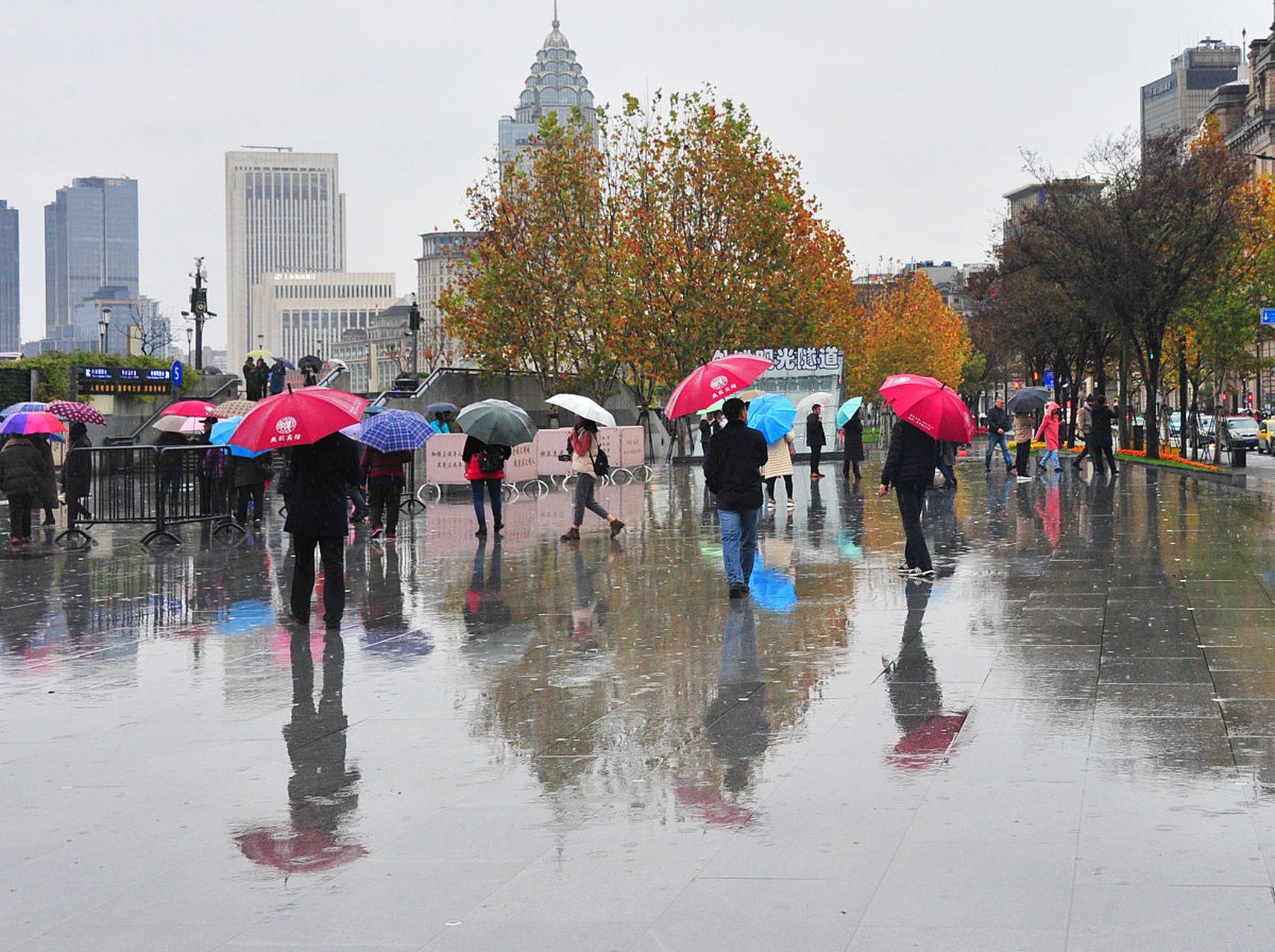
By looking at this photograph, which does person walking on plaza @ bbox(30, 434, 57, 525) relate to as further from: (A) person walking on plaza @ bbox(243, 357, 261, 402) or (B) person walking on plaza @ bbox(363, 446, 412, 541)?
(A) person walking on plaza @ bbox(243, 357, 261, 402)

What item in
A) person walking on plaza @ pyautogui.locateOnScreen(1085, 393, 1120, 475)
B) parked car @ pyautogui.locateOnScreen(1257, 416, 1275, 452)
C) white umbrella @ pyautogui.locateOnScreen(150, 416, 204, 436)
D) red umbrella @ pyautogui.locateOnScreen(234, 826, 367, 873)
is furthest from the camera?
parked car @ pyautogui.locateOnScreen(1257, 416, 1275, 452)

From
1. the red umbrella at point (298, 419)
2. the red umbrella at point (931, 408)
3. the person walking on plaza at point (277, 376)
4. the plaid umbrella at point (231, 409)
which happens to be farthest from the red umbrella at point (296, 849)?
the person walking on plaza at point (277, 376)

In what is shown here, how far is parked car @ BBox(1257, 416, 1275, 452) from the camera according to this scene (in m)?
56.2

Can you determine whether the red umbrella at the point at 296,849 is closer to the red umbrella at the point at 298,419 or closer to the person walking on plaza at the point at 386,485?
the red umbrella at the point at 298,419

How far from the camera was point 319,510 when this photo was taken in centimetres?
1175

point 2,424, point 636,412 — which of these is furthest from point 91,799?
point 636,412

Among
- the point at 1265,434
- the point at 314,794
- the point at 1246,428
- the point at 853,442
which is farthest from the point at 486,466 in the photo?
the point at 1246,428

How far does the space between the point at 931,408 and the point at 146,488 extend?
10.9 metres

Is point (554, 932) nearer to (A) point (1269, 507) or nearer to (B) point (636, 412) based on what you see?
(A) point (1269, 507)

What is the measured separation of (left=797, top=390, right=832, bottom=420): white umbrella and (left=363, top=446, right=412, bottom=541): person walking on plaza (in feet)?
46.3

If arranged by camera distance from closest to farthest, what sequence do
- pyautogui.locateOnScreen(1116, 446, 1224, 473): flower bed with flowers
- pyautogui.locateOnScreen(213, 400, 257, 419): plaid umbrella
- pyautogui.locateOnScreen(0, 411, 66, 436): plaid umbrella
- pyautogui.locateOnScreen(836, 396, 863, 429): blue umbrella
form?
1. pyautogui.locateOnScreen(0, 411, 66, 436): plaid umbrella
2. pyautogui.locateOnScreen(213, 400, 257, 419): plaid umbrella
3. pyautogui.locateOnScreen(836, 396, 863, 429): blue umbrella
4. pyautogui.locateOnScreen(1116, 446, 1224, 473): flower bed with flowers

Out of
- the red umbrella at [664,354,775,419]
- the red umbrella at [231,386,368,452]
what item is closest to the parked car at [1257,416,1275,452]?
the red umbrella at [664,354,775,419]

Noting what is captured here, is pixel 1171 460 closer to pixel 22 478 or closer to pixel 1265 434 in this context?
pixel 1265 434

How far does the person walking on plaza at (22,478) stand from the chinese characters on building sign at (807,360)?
27874 mm
